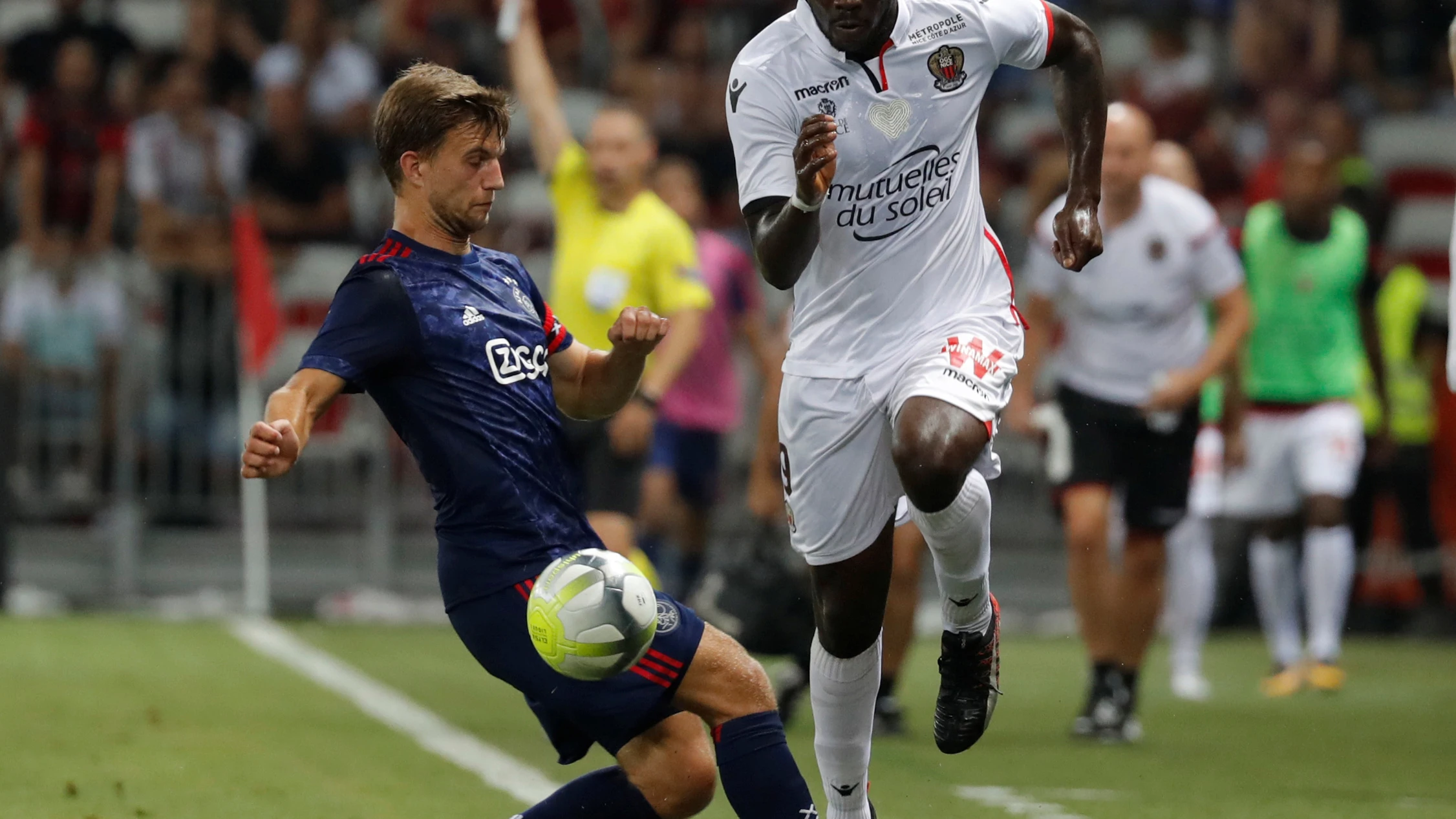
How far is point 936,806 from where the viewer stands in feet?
22.1

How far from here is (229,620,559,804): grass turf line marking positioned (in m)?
7.16

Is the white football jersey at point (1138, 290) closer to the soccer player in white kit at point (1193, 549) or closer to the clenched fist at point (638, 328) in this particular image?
the soccer player in white kit at point (1193, 549)

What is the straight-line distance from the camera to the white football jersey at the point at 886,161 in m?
5.57

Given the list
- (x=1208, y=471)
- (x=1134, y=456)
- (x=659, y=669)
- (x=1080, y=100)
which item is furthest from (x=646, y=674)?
(x=1208, y=471)

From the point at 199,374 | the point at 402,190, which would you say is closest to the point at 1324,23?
the point at 199,374

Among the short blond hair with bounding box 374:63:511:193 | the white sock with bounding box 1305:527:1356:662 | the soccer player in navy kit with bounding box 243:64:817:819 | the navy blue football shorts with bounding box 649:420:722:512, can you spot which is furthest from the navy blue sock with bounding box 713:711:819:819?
the white sock with bounding box 1305:527:1356:662

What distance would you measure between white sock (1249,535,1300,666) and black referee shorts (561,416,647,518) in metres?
4.58

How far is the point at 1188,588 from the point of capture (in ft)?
36.6

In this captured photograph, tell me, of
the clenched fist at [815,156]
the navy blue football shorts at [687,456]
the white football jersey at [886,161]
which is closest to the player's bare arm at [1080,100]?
the white football jersey at [886,161]

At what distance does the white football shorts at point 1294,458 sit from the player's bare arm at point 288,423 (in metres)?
7.47

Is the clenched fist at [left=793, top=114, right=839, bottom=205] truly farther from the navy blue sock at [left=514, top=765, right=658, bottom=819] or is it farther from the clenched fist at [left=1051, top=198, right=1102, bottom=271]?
the navy blue sock at [left=514, top=765, right=658, bottom=819]

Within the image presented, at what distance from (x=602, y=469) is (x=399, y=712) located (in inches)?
58.1

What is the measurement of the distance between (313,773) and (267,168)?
27.5 feet

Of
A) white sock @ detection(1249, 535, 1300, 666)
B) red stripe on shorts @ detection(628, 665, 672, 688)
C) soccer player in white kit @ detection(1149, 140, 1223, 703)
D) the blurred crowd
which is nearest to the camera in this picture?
red stripe on shorts @ detection(628, 665, 672, 688)
